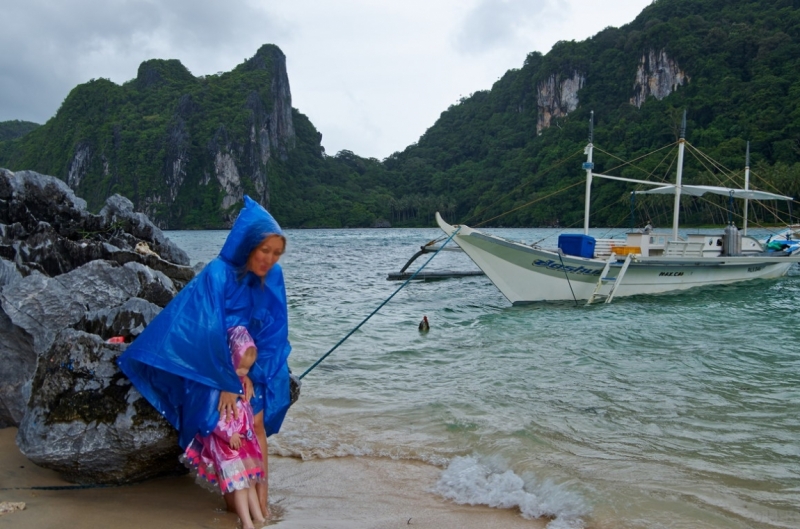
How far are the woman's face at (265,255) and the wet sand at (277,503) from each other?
3.95 ft

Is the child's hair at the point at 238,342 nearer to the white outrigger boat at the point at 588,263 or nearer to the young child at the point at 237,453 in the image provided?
the young child at the point at 237,453

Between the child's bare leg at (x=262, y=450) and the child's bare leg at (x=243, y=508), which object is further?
the child's bare leg at (x=262, y=450)

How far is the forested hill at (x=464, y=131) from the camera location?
7381 cm

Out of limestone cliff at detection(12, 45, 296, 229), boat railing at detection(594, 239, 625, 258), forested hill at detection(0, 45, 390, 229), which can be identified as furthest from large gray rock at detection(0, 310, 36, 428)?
limestone cliff at detection(12, 45, 296, 229)

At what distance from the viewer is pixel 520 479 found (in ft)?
12.3

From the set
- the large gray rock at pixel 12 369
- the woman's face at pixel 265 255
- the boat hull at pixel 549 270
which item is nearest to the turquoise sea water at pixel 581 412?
the large gray rock at pixel 12 369

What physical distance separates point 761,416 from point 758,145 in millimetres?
69929

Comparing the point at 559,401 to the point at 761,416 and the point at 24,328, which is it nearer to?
the point at 761,416

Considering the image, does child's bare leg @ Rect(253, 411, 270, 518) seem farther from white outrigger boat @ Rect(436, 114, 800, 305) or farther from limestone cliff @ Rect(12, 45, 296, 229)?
limestone cliff @ Rect(12, 45, 296, 229)

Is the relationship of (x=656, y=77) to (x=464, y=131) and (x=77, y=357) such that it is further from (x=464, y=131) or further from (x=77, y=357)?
(x=77, y=357)

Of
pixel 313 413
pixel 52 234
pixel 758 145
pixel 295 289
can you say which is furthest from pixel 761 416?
pixel 758 145

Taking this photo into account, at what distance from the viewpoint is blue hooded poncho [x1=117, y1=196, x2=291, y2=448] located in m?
2.62

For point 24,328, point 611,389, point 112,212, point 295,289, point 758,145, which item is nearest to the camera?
point 24,328

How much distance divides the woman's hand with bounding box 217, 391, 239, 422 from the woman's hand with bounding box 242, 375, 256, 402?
4.1 inches
